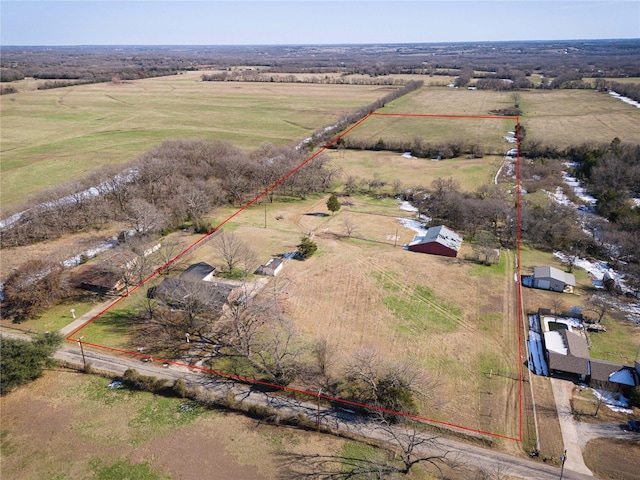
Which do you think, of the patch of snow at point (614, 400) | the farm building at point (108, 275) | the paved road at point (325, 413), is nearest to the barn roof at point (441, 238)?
the patch of snow at point (614, 400)

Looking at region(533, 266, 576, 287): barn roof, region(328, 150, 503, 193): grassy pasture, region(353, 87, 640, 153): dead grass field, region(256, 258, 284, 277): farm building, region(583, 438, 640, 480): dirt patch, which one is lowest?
region(583, 438, 640, 480): dirt patch

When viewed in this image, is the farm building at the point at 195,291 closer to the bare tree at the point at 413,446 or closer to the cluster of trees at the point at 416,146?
the bare tree at the point at 413,446

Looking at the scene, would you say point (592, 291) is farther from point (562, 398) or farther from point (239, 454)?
point (239, 454)

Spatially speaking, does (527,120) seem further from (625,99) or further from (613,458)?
(613,458)

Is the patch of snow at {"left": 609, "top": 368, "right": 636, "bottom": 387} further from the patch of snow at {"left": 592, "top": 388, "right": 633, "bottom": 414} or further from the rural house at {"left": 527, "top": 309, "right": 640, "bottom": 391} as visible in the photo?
the patch of snow at {"left": 592, "top": 388, "right": 633, "bottom": 414}

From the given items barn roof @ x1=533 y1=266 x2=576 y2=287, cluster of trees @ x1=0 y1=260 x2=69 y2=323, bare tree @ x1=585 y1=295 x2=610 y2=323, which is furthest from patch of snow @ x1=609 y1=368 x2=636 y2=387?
cluster of trees @ x1=0 y1=260 x2=69 y2=323

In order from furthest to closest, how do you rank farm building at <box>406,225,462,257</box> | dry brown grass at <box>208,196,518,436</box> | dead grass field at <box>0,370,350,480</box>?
farm building at <box>406,225,462,257</box> → dry brown grass at <box>208,196,518,436</box> → dead grass field at <box>0,370,350,480</box>

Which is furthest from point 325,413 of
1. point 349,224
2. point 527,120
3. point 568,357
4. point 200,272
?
point 527,120

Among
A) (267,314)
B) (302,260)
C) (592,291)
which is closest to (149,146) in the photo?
(302,260)
